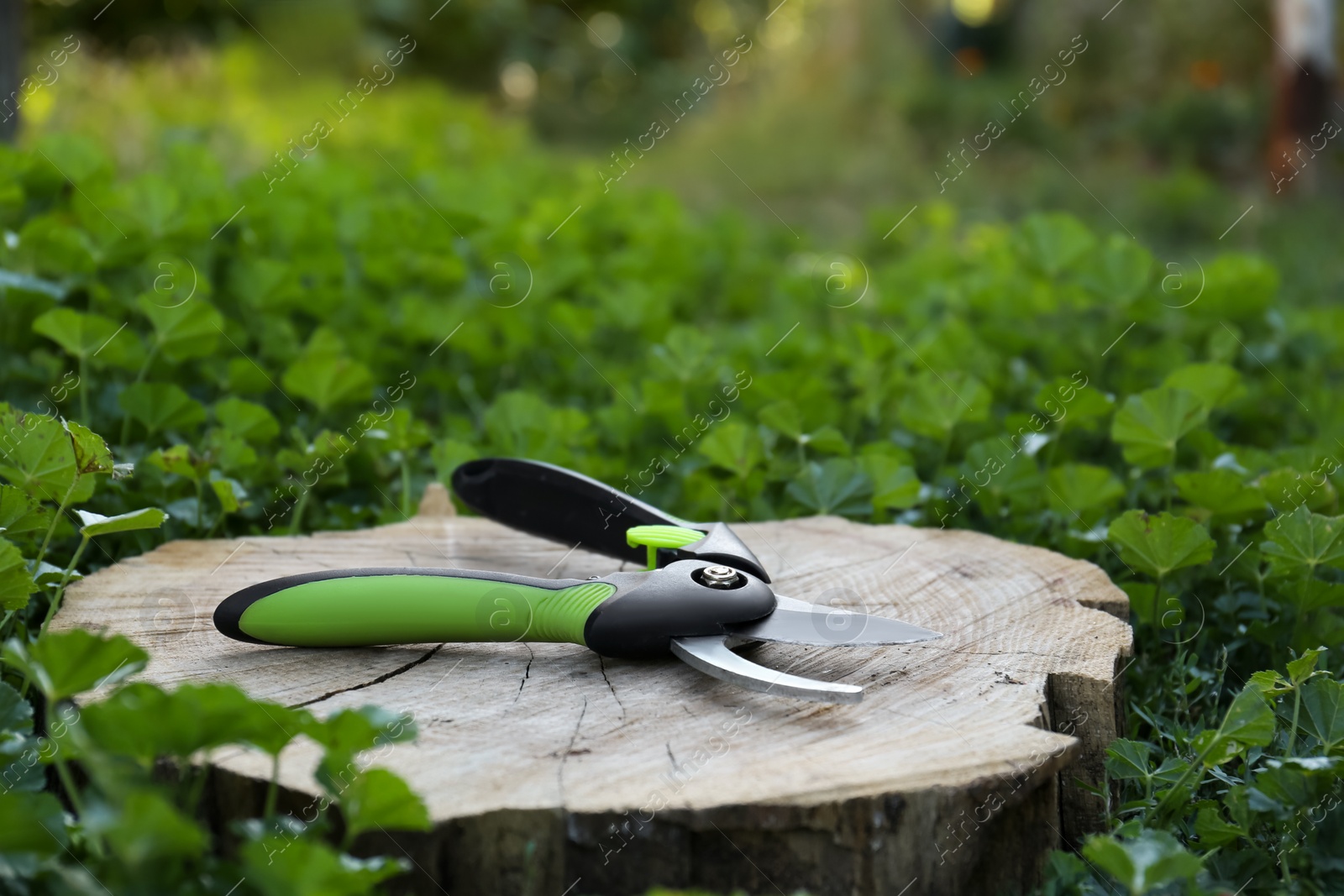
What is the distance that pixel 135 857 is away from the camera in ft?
2.86

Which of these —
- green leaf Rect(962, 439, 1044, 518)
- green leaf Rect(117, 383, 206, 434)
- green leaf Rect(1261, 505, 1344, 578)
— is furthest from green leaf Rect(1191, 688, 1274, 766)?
green leaf Rect(117, 383, 206, 434)

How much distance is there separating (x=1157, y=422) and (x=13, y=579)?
5.78 ft

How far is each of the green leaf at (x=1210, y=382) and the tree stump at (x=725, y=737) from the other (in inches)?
27.8

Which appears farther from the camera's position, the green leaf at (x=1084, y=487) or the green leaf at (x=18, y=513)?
the green leaf at (x=1084, y=487)

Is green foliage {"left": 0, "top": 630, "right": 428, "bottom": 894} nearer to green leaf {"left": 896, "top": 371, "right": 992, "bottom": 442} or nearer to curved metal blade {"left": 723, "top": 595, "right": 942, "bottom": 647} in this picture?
curved metal blade {"left": 723, "top": 595, "right": 942, "bottom": 647}

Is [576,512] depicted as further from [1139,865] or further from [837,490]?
[1139,865]

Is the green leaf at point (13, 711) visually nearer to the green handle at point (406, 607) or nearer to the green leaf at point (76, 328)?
the green handle at point (406, 607)

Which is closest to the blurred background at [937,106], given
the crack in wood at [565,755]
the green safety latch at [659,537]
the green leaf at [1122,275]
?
the green leaf at [1122,275]

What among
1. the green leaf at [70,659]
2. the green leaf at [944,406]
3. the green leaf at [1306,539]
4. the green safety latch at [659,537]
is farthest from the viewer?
the green leaf at [944,406]

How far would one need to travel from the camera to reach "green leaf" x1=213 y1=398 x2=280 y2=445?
2010 millimetres

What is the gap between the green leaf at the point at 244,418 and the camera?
6.59 ft

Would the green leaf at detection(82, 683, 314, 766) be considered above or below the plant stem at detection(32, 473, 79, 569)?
below

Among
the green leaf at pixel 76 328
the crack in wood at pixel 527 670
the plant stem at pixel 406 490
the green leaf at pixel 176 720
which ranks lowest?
the green leaf at pixel 176 720

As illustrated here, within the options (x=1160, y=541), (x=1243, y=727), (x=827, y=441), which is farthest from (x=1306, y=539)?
(x=827, y=441)
